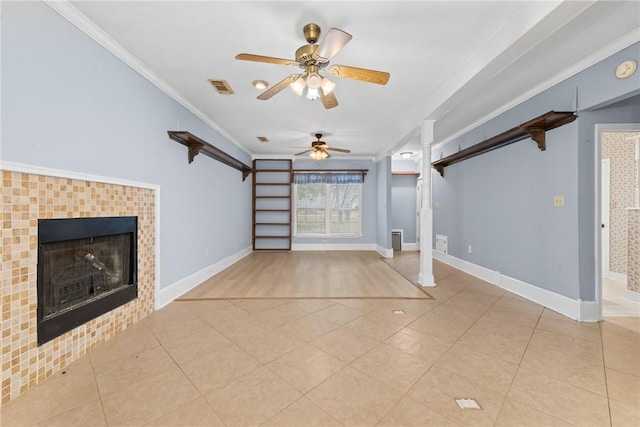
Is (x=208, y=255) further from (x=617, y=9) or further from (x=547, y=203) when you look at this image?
(x=617, y=9)

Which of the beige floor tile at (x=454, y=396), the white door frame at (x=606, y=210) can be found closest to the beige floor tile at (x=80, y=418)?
the beige floor tile at (x=454, y=396)

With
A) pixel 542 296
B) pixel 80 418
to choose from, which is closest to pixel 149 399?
pixel 80 418

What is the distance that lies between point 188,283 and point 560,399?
3.86m

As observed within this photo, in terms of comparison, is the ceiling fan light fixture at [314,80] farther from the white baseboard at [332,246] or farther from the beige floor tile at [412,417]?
the white baseboard at [332,246]

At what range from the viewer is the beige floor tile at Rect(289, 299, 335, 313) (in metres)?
2.87

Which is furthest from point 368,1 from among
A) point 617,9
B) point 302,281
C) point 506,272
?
point 506,272

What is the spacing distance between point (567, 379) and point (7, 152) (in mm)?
3844

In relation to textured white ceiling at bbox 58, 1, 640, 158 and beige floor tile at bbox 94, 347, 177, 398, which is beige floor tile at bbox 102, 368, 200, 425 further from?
textured white ceiling at bbox 58, 1, 640, 158

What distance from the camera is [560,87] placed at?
9.02 feet

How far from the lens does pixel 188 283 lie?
347 cm

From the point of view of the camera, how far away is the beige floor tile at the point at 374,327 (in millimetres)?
2270

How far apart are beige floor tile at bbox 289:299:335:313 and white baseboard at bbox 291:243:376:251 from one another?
379cm

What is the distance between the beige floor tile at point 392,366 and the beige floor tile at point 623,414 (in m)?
0.94

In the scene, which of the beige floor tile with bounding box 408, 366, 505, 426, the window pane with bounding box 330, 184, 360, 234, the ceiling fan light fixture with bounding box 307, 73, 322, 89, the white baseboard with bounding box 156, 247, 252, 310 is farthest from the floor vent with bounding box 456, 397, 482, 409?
the window pane with bounding box 330, 184, 360, 234
